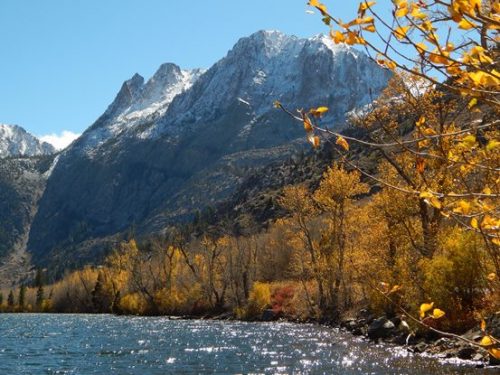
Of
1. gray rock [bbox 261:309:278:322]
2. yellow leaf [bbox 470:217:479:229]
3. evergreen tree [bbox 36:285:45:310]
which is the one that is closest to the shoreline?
gray rock [bbox 261:309:278:322]

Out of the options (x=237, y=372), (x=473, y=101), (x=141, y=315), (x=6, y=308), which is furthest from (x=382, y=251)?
(x=6, y=308)

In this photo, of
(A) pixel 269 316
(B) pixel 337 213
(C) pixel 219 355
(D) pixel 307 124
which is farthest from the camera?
(A) pixel 269 316

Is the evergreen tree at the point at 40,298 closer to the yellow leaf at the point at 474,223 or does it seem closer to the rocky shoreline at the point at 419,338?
the rocky shoreline at the point at 419,338

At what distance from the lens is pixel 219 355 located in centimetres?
3158

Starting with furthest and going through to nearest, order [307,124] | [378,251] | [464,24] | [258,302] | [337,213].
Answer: [258,302] < [337,213] < [378,251] < [307,124] < [464,24]

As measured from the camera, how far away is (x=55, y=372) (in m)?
27.3

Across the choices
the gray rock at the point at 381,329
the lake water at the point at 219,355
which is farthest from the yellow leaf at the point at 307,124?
the gray rock at the point at 381,329

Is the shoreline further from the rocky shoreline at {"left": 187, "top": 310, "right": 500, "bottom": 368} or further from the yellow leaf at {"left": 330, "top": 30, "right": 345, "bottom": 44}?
the yellow leaf at {"left": 330, "top": 30, "right": 345, "bottom": 44}

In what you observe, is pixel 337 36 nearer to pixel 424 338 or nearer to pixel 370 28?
pixel 370 28

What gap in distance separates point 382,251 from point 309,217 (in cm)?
1763

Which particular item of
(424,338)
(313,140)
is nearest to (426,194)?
(313,140)

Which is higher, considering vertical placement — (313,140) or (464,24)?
(464,24)

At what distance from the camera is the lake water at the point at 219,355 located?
2492 centimetres

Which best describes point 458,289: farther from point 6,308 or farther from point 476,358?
point 6,308
